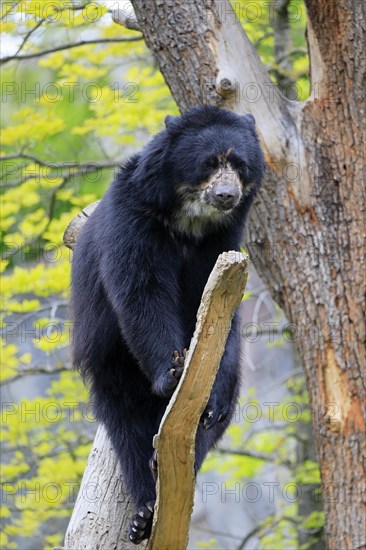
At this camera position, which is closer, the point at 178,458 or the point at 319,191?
the point at 178,458

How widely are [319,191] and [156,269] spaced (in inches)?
80.1

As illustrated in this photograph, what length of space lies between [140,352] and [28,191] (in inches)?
144

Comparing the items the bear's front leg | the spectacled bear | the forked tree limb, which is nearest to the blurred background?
the spectacled bear

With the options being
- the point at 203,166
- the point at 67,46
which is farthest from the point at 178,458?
the point at 67,46

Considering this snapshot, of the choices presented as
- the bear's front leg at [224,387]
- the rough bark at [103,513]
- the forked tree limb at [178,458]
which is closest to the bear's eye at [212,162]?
the bear's front leg at [224,387]

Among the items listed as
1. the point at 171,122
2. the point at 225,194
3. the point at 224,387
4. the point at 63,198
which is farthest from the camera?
the point at 63,198

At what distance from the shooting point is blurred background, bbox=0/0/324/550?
283 inches

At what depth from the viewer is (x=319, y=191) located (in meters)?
5.98

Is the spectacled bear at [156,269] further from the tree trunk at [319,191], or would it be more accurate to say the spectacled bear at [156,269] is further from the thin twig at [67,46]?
the thin twig at [67,46]

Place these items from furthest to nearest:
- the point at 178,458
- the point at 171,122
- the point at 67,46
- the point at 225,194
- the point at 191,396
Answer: the point at 67,46 → the point at 171,122 → the point at 225,194 → the point at 178,458 → the point at 191,396

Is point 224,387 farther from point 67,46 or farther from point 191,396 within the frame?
point 67,46

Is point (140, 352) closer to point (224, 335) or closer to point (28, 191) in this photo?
point (224, 335)

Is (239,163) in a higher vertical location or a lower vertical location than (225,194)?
higher

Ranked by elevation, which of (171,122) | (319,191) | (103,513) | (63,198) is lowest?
(103,513)
